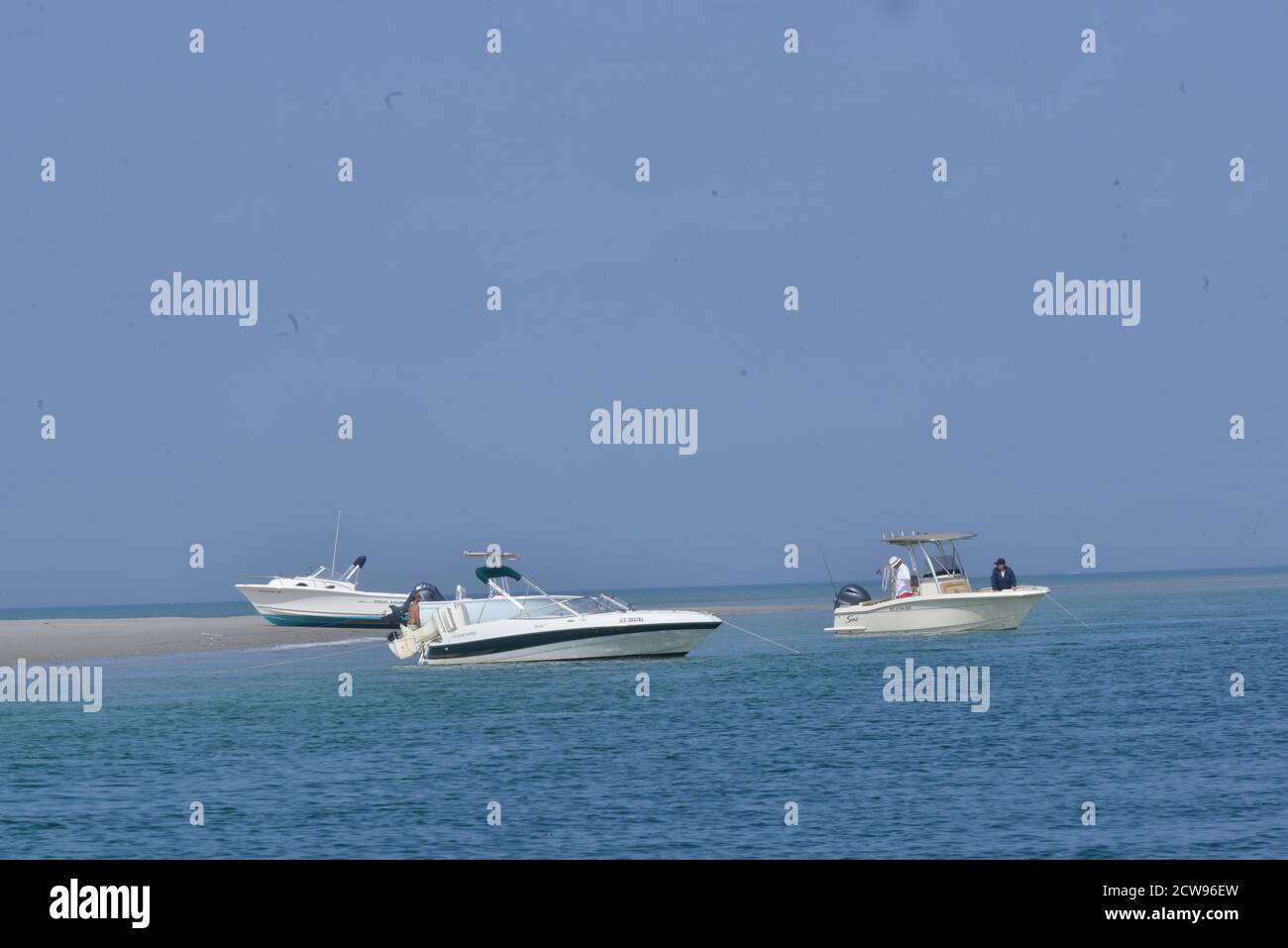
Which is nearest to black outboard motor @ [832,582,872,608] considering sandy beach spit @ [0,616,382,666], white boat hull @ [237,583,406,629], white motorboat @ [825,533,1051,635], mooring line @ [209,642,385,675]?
white motorboat @ [825,533,1051,635]

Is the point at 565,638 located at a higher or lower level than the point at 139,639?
lower

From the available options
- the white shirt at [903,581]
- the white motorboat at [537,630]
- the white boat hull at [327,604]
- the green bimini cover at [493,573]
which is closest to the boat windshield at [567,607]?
the white motorboat at [537,630]

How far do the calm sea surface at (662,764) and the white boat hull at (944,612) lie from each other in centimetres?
613

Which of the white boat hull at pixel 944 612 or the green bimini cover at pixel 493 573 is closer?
the green bimini cover at pixel 493 573

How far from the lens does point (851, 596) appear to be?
56750 millimetres

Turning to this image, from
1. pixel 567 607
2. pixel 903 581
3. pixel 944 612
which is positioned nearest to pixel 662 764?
pixel 567 607

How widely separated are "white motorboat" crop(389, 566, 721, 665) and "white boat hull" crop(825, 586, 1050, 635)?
34.1 ft

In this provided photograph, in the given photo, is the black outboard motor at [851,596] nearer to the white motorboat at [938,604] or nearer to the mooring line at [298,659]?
the white motorboat at [938,604]

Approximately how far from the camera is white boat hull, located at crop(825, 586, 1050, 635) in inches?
2064

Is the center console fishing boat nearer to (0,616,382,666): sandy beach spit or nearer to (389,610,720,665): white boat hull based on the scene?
(389,610,720,665): white boat hull

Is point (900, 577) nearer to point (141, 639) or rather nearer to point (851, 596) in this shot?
point (851, 596)

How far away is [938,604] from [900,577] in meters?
2.14

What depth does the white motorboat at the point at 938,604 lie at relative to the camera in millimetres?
52562
